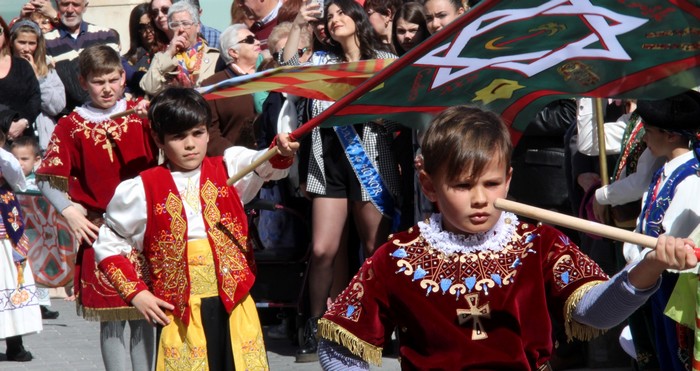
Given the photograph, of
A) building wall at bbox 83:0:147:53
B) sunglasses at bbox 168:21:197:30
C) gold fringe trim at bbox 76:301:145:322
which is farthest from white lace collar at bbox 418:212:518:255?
building wall at bbox 83:0:147:53

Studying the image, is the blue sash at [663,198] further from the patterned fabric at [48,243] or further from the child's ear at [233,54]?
the patterned fabric at [48,243]

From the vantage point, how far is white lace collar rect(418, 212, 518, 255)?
3635 millimetres

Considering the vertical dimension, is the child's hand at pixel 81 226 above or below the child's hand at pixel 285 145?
below

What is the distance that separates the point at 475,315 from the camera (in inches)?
140

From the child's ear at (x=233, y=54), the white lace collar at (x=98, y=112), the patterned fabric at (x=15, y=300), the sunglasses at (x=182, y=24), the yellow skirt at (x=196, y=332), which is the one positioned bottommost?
the patterned fabric at (x=15, y=300)

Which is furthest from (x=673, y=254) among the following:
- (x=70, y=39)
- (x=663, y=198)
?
(x=70, y=39)

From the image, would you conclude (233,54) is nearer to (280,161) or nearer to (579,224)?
(280,161)

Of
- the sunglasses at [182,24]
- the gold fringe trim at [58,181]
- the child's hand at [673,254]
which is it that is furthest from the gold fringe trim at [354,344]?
the sunglasses at [182,24]

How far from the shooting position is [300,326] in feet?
27.2

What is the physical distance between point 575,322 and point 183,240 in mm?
2479

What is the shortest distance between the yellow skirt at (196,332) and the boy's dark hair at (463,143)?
2219mm

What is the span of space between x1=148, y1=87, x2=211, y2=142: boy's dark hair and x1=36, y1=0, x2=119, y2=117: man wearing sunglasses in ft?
20.0

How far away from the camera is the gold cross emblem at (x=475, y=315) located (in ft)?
11.6

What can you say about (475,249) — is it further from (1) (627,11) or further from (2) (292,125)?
(2) (292,125)
